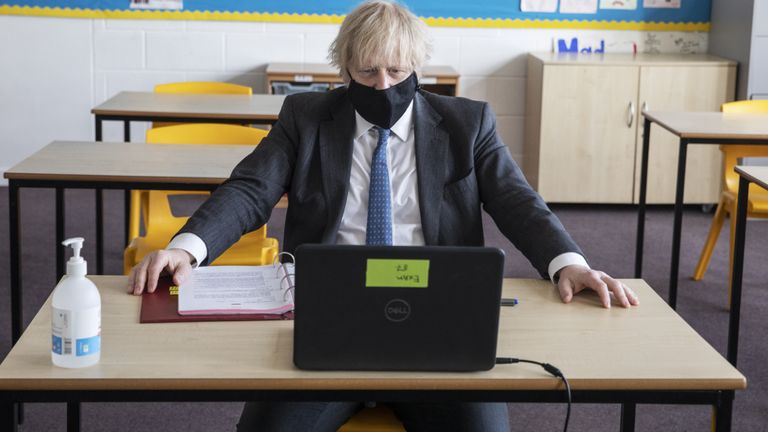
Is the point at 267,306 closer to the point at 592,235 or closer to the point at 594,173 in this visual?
the point at 592,235

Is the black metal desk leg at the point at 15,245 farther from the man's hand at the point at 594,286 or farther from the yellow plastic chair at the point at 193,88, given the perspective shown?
the yellow plastic chair at the point at 193,88

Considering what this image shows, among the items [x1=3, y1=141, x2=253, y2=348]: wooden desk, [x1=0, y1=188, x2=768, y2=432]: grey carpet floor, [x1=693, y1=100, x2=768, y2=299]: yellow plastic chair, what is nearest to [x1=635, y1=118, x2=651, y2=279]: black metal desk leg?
[x1=0, y1=188, x2=768, y2=432]: grey carpet floor

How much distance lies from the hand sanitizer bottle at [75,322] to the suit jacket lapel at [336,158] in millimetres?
695

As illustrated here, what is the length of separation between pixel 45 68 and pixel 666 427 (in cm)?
402

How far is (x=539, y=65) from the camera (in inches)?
211

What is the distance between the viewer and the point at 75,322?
145 centimetres

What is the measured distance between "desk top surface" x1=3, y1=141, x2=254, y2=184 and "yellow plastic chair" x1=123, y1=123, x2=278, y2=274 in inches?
4.7

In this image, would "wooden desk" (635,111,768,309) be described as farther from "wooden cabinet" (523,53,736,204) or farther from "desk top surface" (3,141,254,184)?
"desk top surface" (3,141,254,184)

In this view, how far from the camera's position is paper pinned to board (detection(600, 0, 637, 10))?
561 centimetres

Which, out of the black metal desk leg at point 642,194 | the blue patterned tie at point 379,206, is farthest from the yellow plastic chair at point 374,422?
the black metal desk leg at point 642,194

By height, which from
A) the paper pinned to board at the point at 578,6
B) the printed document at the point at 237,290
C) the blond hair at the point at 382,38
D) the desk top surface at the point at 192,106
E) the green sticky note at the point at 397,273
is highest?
the paper pinned to board at the point at 578,6

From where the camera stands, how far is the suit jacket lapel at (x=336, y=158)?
2.10 meters

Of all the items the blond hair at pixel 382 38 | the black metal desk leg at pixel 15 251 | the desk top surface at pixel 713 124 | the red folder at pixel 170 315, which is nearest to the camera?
the red folder at pixel 170 315

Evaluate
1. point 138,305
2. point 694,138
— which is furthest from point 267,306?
point 694,138
